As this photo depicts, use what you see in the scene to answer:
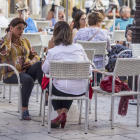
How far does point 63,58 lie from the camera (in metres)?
5.72

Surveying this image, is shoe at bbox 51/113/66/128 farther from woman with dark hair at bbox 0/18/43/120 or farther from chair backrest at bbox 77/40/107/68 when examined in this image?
chair backrest at bbox 77/40/107/68

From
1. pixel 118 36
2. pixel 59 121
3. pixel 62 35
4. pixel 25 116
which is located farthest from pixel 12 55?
pixel 118 36

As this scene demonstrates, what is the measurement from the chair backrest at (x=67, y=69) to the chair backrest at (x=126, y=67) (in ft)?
1.52

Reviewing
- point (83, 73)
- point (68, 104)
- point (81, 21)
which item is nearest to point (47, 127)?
point (68, 104)

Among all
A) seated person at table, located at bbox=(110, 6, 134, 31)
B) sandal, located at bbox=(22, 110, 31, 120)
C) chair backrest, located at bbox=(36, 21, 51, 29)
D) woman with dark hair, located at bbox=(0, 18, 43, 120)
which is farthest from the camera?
chair backrest, located at bbox=(36, 21, 51, 29)

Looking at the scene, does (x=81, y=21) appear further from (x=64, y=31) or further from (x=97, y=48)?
(x=64, y=31)

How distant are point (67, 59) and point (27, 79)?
0.83 m

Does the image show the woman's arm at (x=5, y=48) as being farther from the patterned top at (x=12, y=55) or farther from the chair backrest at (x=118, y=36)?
the chair backrest at (x=118, y=36)

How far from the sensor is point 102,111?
708 centimetres

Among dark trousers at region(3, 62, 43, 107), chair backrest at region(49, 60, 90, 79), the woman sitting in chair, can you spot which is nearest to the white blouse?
the woman sitting in chair

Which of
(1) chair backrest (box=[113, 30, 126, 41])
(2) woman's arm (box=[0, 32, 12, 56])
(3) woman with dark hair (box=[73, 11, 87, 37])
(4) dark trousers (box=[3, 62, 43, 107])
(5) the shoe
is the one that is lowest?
(5) the shoe

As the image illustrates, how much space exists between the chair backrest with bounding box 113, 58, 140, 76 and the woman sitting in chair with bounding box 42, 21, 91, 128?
0.43 m

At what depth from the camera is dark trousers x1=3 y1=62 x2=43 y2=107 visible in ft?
20.8

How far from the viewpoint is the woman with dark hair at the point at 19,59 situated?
252 inches
